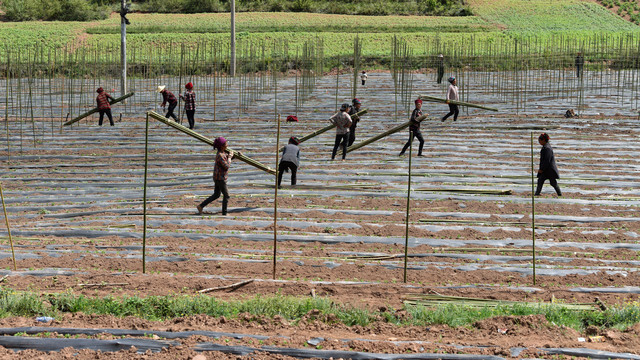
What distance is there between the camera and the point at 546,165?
11211 millimetres

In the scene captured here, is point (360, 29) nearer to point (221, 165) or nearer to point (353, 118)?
point (353, 118)

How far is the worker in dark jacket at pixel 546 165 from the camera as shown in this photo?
11148 millimetres

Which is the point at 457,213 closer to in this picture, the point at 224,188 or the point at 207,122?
the point at 224,188

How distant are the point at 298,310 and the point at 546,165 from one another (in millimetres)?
6022

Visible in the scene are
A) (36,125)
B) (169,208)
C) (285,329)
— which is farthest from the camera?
(36,125)

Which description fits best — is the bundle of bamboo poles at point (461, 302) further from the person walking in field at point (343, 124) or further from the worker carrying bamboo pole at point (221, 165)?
the person walking in field at point (343, 124)

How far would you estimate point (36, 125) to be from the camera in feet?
60.2

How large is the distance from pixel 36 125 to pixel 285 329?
14.2 metres

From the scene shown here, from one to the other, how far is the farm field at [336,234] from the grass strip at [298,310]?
0.26 feet

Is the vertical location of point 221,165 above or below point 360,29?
below

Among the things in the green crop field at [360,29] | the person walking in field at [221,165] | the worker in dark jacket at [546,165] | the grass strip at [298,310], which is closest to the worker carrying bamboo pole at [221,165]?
the person walking in field at [221,165]

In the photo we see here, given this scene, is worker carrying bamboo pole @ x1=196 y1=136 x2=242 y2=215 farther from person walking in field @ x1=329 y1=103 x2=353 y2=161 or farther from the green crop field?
the green crop field

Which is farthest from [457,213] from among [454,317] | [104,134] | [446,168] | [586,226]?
[104,134]

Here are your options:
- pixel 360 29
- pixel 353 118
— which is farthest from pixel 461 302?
pixel 360 29
